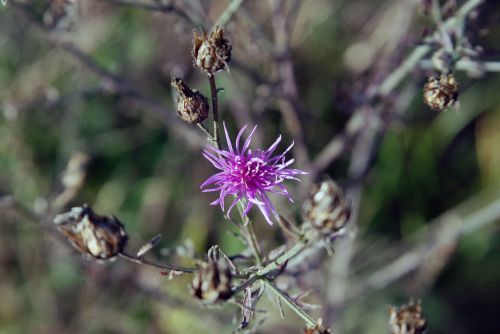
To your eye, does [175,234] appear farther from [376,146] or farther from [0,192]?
[376,146]

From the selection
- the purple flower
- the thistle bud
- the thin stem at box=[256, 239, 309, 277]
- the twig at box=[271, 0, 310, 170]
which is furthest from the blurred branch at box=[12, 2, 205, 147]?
the thin stem at box=[256, 239, 309, 277]

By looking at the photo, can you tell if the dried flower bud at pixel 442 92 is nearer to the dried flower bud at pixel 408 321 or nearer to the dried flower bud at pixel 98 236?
the dried flower bud at pixel 408 321

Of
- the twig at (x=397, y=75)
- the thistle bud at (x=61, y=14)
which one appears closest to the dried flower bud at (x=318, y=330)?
the twig at (x=397, y=75)

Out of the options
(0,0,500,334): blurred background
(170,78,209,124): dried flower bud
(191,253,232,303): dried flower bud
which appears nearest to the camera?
(191,253,232,303): dried flower bud

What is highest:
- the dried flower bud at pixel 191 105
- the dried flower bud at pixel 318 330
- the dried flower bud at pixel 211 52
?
the dried flower bud at pixel 211 52

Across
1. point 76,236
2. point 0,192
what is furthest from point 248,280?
point 0,192

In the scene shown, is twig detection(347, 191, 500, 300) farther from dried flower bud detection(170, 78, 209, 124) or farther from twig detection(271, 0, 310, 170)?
dried flower bud detection(170, 78, 209, 124)

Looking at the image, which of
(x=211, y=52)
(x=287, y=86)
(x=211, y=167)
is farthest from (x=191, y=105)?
(x=211, y=167)
